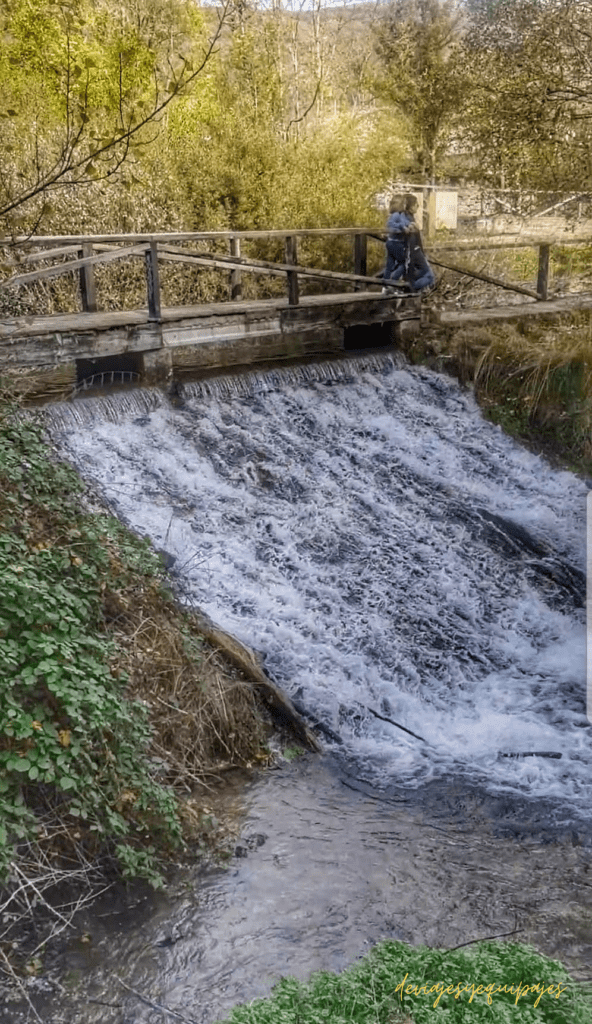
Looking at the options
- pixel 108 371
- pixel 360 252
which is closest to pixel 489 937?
pixel 108 371

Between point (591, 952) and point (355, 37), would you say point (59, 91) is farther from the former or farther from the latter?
point (355, 37)

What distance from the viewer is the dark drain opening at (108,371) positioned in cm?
1005

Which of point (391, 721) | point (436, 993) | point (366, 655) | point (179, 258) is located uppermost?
point (179, 258)

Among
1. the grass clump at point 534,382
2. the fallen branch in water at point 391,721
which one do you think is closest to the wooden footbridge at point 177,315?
the grass clump at point 534,382

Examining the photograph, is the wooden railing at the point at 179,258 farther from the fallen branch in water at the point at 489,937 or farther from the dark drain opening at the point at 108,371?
the fallen branch in water at the point at 489,937

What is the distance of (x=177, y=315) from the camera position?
1073 cm

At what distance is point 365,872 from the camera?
569cm

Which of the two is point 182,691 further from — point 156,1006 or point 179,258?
point 179,258

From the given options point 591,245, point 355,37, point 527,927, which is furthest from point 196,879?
point 355,37

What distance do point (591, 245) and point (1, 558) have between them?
41.8ft

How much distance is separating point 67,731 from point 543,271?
37.7 feet

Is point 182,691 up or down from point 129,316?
down

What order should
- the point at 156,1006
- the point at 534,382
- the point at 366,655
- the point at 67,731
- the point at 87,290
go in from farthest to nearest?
the point at 534,382 < the point at 87,290 < the point at 366,655 < the point at 67,731 < the point at 156,1006

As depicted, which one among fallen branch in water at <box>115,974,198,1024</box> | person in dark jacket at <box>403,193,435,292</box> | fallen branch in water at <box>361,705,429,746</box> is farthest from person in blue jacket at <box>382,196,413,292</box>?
fallen branch in water at <box>115,974,198,1024</box>
